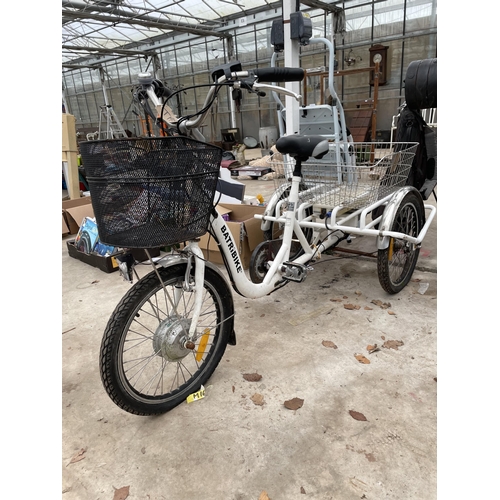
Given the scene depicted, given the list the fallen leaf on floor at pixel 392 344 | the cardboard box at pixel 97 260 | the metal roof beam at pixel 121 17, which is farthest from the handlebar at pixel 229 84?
the metal roof beam at pixel 121 17

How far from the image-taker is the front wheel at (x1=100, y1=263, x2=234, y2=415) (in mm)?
1392

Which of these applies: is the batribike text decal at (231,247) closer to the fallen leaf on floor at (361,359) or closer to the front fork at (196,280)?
the front fork at (196,280)

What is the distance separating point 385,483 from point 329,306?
1.25m

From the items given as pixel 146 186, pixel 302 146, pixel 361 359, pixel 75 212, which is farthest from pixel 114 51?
pixel 361 359

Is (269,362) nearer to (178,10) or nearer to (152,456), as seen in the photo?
(152,456)

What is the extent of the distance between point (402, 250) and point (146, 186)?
1993 millimetres

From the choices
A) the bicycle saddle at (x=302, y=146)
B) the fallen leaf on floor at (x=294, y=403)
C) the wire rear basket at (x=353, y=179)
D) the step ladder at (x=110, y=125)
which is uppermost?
the step ladder at (x=110, y=125)

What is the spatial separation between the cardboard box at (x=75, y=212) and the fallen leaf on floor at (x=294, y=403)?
312 centimetres

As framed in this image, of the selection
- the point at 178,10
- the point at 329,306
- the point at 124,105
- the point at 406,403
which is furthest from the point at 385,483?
the point at 124,105

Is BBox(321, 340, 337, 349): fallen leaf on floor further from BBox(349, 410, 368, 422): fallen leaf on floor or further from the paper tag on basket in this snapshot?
the paper tag on basket

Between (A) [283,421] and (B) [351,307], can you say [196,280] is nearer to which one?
(A) [283,421]

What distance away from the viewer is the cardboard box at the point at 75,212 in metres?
4.01

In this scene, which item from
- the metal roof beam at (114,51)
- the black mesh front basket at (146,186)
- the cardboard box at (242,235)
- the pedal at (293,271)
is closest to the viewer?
the black mesh front basket at (146,186)

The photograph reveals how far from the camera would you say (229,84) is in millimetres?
1391
